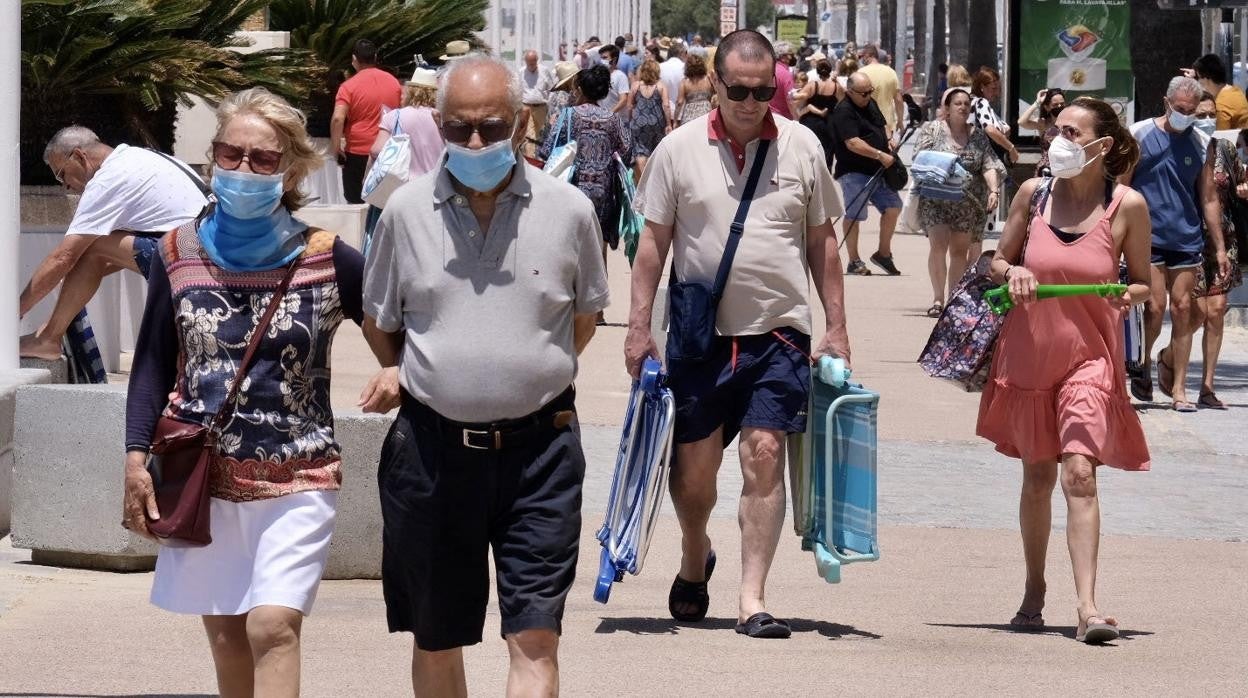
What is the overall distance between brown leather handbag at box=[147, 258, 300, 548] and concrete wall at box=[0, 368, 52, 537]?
10.5 ft

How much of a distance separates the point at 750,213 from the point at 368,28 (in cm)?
1586

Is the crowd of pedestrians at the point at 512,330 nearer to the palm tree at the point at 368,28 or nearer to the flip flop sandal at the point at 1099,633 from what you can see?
the flip flop sandal at the point at 1099,633

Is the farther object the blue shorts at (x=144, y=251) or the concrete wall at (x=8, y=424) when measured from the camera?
the blue shorts at (x=144, y=251)

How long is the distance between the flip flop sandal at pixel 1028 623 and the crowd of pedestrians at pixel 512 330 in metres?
0.01

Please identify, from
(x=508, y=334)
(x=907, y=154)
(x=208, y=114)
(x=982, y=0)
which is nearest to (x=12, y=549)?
(x=508, y=334)

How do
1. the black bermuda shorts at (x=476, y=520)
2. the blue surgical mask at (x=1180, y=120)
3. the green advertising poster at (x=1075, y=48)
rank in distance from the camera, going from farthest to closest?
the green advertising poster at (x=1075, y=48), the blue surgical mask at (x=1180, y=120), the black bermuda shorts at (x=476, y=520)

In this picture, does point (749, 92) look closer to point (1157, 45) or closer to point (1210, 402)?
point (1210, 402)

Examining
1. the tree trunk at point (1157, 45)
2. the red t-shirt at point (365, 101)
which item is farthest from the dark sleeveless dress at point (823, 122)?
the red t-shirt at point (365, 101)

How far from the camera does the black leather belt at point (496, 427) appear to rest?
4484mm

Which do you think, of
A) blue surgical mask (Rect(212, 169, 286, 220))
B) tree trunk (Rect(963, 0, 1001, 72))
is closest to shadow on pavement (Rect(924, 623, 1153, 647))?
blue surgical mask (Rect(212, 169, 286, 220))

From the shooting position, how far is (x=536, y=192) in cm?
452

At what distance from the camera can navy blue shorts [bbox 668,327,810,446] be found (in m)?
6.38

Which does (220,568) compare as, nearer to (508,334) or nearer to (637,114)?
(508,334)

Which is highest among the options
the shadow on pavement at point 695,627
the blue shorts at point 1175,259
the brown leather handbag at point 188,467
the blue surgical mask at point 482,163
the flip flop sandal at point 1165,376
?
the blue surgical mask at point 482,163
